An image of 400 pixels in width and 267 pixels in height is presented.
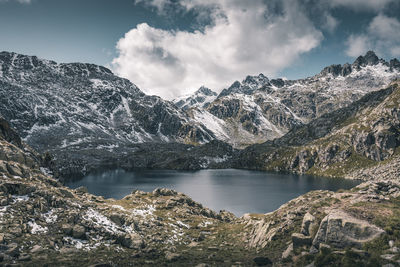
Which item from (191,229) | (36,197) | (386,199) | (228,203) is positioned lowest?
(228,203)

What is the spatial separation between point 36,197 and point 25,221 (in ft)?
19.3

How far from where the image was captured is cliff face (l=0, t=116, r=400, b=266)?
85.3ft

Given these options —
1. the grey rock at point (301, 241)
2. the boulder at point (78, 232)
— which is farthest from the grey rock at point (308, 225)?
the boulder at point (78, 232)

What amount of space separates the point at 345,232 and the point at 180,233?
31685 mm

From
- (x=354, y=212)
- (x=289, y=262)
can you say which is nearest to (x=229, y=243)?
(x=289, y=262)

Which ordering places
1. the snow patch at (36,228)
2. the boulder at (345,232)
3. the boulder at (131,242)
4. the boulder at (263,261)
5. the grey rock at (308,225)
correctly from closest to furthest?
1. the boulder at (345,232)
2. the boulder at (263,261)
3. the grey rock at (308,225)
4. the snow patch at (36,228)
5. the boulder at (131,242)

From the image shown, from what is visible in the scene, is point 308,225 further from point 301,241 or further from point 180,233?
point 180,233

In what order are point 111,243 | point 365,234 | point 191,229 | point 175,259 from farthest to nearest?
1. point 191,229
2. point 111,243
3. point 175,259
4. point 365,234

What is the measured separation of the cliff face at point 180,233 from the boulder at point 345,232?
0.08 m

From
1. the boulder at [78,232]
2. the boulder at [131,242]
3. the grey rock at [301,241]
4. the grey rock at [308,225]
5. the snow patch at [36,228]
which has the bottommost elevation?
the boulder at [131,242]

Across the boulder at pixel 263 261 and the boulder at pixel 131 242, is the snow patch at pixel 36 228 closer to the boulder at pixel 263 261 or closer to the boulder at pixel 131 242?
the boulder at pixel 131 242

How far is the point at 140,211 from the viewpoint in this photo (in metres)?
58.2

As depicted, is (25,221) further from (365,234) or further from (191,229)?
(365,234)

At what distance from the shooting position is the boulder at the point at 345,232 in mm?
25469
